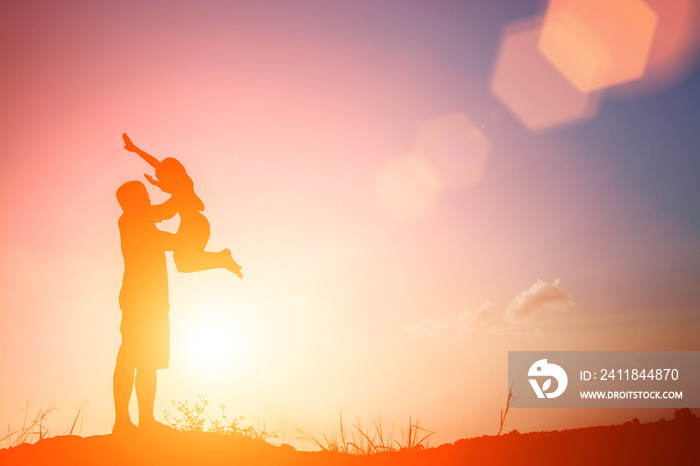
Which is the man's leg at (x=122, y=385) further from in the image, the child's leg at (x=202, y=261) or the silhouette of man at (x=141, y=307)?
the child's leg at (x=202, y=261)

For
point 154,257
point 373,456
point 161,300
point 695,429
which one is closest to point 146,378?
point 161,300

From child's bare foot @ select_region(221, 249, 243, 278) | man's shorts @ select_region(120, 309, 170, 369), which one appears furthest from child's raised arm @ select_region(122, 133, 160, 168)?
man's shorts @ select_region(120, 309, 170, 369)

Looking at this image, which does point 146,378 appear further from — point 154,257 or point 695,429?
point 695,429

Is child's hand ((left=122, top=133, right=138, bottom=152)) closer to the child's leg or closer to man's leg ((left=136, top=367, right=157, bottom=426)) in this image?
the child's leg

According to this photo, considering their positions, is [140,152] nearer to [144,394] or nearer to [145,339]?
[145,339]

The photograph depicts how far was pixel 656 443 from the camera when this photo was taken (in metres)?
5.59

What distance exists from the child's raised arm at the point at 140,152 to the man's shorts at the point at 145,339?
209 cm

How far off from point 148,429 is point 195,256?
232 cm

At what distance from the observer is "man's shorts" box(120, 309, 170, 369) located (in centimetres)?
659

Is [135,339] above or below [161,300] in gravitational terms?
below

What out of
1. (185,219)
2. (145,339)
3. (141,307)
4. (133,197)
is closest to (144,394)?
(145,339)

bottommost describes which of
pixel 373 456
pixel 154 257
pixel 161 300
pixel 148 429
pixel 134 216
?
pixel 373 456

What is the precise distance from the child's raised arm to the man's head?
36 centimetres

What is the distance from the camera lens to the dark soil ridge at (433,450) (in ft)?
17.9
